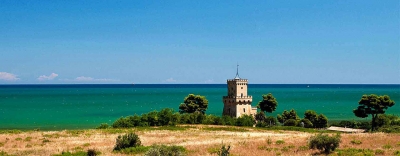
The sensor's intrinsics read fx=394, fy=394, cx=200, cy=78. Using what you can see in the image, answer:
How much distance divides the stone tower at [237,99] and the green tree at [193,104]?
19.8 ft

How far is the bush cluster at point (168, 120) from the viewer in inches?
2299

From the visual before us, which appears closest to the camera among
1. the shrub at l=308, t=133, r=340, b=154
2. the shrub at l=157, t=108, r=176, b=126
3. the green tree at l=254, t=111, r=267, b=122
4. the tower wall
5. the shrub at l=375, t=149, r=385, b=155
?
the shrub at l=375, t=149, r=385, b=155

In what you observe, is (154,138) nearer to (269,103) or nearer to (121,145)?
(121,145)

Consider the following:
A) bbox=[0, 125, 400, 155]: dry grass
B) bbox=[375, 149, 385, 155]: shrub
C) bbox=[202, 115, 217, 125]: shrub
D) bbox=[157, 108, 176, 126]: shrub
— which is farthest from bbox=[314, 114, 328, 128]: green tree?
bbox=[375, 149, 385, 155]: shrub

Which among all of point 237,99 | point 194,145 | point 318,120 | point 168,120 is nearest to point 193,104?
point 237,99

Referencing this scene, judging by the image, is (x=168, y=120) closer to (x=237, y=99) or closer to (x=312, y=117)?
(x=237, y=99)

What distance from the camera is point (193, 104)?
77750 mm

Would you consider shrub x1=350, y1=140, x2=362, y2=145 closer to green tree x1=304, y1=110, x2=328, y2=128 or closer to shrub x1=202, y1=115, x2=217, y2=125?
shrub x1=202, y1=115, x2=217, y2=125

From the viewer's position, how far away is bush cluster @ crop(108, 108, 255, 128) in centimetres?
5841

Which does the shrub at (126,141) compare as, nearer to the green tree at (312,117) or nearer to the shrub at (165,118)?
the shrub at (165,118)

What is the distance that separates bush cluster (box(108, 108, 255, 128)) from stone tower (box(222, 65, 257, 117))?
6.79m

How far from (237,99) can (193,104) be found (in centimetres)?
989

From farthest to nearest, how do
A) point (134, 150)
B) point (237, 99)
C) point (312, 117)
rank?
point (237, 99)
point (312, 117)
point (134, 150)

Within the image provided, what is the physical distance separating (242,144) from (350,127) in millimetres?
41073
